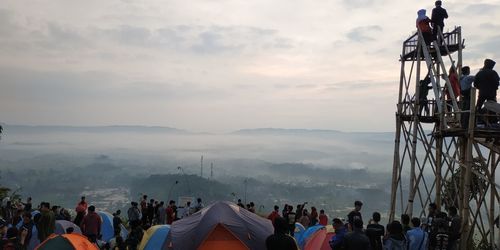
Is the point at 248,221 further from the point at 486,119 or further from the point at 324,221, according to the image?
the point at 486,119

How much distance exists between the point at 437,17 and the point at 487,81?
7.20 metres

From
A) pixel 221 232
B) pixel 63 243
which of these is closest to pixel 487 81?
pixel 221 232

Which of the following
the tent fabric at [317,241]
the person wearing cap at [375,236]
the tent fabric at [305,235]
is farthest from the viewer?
the tent fabric at [305,235]

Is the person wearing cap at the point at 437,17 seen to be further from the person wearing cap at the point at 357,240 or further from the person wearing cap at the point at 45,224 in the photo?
the person wearing cap at the point at 45,224

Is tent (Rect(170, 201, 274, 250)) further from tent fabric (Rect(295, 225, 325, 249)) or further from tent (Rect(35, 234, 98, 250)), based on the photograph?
tent fabric (Rect(295, 225, 325, 249))

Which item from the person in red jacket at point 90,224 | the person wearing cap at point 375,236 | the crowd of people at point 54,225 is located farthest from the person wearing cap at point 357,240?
the person in red jacket at point 90,224

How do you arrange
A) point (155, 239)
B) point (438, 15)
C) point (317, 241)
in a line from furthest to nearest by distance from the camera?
point (438, 15) < point (155, 239) < point (317, 241)

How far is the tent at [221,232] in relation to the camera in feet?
35.0

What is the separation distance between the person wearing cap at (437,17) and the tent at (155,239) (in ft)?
49.6

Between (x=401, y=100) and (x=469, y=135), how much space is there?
7.72 meters

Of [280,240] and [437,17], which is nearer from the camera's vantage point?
[280,240]

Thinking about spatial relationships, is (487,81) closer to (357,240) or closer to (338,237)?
(338,237)

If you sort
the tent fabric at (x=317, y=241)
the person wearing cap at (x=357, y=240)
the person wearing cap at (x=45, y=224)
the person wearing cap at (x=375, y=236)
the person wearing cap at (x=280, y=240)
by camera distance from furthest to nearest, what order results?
the person wearing cap at (x=45, y=224) < the tent fabric at (x=317, y=241) < the person wearing cap at (x=375, y=236) < the person wearing cap at (x=357, y=240) < the person wearing cap at (x=280, y=240)

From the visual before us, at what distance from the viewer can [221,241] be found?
10.7 metres
